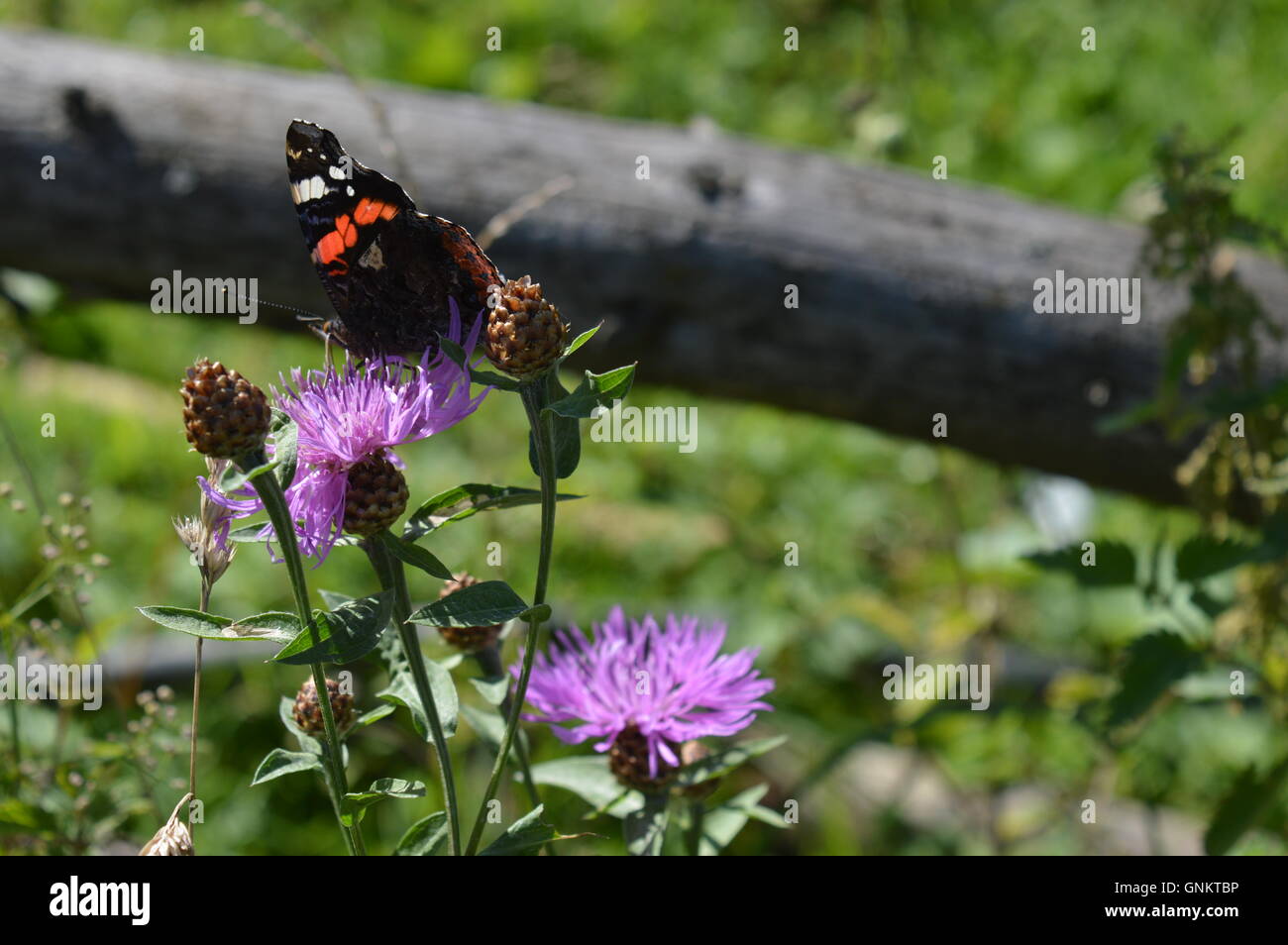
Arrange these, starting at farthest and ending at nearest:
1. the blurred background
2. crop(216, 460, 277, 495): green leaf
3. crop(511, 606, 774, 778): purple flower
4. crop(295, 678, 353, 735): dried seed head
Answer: the blurred background < crop(511, 606, 774, 778): purple flower < crop(295, 678, 353, 735): dried seed head < crop(216, 460, 277, 495): green leaf

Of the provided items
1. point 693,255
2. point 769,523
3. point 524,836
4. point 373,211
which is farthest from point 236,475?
point 769,523

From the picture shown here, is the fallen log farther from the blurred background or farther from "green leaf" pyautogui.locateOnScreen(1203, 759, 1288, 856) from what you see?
"green leaf" pyautogui.locateOnScreen(1203, 759, 1288, 856)

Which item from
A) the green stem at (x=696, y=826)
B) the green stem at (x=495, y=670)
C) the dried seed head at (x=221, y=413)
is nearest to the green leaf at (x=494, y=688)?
the green stem at (x=495, y=670)

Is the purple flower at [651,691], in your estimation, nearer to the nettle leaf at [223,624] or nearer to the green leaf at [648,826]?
the green leaf at [648,826]

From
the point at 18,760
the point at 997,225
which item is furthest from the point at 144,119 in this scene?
the point at 997,225

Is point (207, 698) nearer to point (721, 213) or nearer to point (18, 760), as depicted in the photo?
point (18, 760)

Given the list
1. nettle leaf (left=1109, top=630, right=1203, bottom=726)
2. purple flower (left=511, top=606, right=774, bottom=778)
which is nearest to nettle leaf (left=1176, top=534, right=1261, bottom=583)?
nettle leaf (left=1109, top=630, right=1203, bottom=726)
